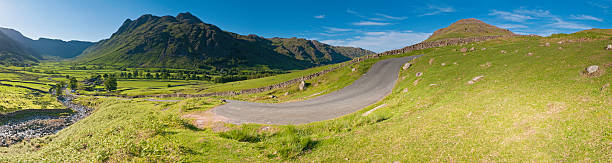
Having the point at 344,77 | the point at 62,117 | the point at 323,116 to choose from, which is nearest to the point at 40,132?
the point at 62,117

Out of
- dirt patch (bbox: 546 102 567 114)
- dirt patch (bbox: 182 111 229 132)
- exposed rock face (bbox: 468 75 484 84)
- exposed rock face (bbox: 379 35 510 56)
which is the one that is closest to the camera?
dirt patch (bbox: 546 102 567 114)

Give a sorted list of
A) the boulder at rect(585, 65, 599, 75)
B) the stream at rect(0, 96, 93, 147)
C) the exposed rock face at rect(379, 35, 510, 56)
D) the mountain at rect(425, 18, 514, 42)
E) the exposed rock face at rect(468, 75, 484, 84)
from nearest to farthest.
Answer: the boulder at rect(585, 65, 599, 75) < the exposed rock face at rect(468, 75, 484, 84) < the stream at rect(0, 96, 93, 147) < the exposed rock face at rect(379, 35, 510, 56) < the mountain at rect(425, 18, 514, 42)

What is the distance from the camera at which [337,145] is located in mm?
10078

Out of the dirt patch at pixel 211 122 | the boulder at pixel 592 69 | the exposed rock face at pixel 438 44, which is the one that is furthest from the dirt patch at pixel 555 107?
the exposed rock face at pixel 438 44

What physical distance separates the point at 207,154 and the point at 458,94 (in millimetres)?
16503

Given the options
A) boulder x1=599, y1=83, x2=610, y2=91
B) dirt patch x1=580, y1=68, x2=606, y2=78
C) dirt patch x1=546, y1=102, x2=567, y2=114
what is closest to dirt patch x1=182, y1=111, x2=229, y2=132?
dirt patch x1=546, y1=102, x2=567, y2=114

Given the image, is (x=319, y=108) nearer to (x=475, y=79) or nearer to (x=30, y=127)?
(x=475, y=79)

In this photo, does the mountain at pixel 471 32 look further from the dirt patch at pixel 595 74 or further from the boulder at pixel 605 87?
the boulder at pixel 605 87

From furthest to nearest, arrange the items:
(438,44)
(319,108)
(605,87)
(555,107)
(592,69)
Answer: (438,44) < (319,108) < (592,69) < (605,87) < (555,107)

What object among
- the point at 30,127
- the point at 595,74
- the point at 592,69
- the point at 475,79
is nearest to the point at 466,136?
the point at 595,74

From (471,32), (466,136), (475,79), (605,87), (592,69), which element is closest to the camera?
(466,136)

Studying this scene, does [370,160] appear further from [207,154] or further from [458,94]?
[458,94]

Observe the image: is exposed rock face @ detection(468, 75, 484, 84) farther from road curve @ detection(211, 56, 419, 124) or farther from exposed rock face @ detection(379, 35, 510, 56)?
exposed rock face @ detection(379, 35, 510, 56)

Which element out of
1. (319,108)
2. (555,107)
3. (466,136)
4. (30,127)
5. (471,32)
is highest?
(471,32)
